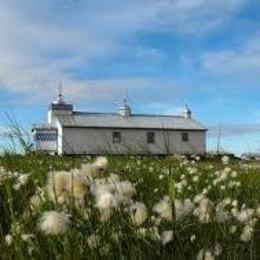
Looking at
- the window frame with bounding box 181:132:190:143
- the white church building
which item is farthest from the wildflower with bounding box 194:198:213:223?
the window frame with bounding box 181:132:190:143

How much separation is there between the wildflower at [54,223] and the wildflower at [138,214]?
0.64 metres

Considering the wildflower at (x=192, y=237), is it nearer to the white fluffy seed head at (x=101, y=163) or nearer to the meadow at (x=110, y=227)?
the meadow at (x=110, y=227)

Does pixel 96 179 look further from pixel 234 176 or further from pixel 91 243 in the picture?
pixel 234 176

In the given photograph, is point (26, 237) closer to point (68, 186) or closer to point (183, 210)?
point (68, 186)

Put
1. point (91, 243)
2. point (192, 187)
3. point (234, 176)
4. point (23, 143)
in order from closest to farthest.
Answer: point (91, 243), point (23, 143), point (192, 187), point (234, 176)

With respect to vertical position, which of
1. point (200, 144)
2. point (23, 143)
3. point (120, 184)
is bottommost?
point (120, 184)

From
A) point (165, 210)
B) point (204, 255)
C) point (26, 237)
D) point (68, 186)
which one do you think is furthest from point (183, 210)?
point (26, 237)

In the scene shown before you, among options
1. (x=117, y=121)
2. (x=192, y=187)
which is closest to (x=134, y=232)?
(x=192, y=187)

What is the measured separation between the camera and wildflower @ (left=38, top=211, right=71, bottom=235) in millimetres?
3547

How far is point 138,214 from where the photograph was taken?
4246mm

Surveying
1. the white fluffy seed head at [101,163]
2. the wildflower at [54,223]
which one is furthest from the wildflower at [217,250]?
the wildflower at [54,223]

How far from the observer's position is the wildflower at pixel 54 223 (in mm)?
3547

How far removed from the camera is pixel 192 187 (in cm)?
955

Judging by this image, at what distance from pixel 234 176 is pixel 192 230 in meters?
5.94
